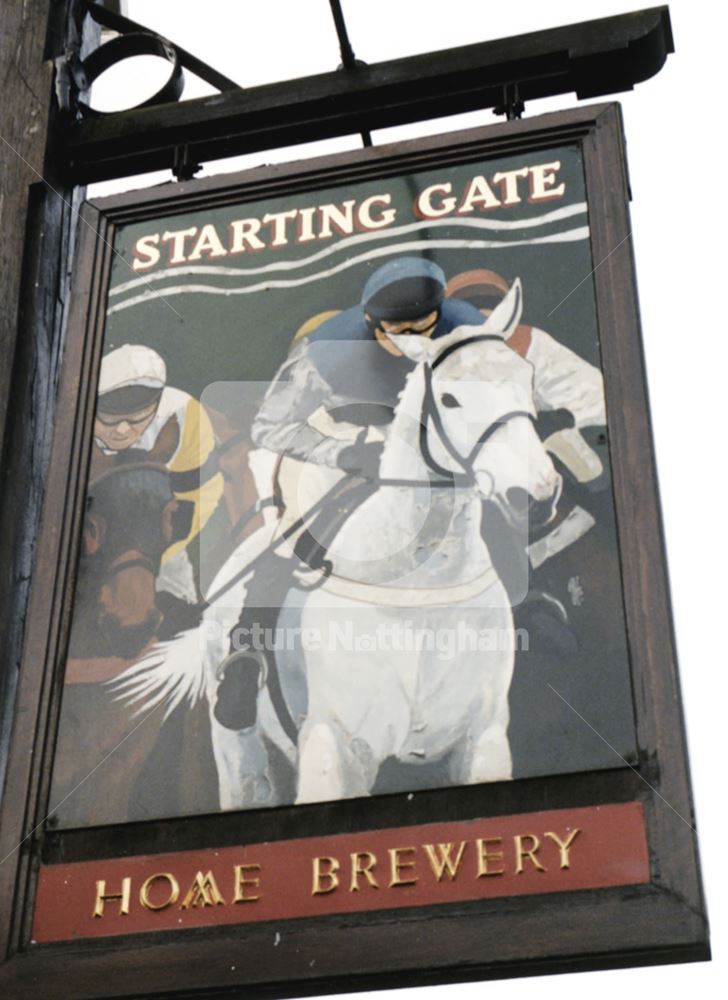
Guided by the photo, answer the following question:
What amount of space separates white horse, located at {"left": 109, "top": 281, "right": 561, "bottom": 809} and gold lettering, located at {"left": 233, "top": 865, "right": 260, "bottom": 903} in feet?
0.47

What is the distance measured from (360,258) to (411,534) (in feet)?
2.84

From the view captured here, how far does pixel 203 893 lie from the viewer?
162 inches

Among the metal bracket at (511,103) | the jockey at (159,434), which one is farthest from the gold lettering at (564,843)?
the metal bracket at (511,103)

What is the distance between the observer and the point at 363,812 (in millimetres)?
4160

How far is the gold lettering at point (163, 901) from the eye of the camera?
4141 mm

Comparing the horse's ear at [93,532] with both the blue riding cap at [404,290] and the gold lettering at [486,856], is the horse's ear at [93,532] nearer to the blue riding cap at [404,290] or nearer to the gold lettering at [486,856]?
the blue riding cap at [404,290]

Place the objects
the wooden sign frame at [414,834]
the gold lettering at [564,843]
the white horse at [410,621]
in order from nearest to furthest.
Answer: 1. the wooden sign frame at [414,834]
2. the gold lettering at [564,843]
3. the white horse at [410,621]

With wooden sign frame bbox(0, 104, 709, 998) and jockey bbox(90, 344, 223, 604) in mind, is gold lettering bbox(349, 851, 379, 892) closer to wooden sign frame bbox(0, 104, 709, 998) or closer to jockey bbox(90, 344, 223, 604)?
wooden sign frame bbox(0, 104, 709, 998)

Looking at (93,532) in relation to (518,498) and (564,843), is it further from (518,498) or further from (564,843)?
(564,843)

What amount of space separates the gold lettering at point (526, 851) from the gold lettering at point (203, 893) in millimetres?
592

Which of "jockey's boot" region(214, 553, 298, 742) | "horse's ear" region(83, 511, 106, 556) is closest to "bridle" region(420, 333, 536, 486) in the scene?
"jockey's boot" region(214, 553, 298, 742)

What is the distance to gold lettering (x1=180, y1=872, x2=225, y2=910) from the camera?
411 cm

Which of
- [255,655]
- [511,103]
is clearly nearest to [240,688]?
[255,655]

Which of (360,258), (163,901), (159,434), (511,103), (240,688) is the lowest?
(163,901)
